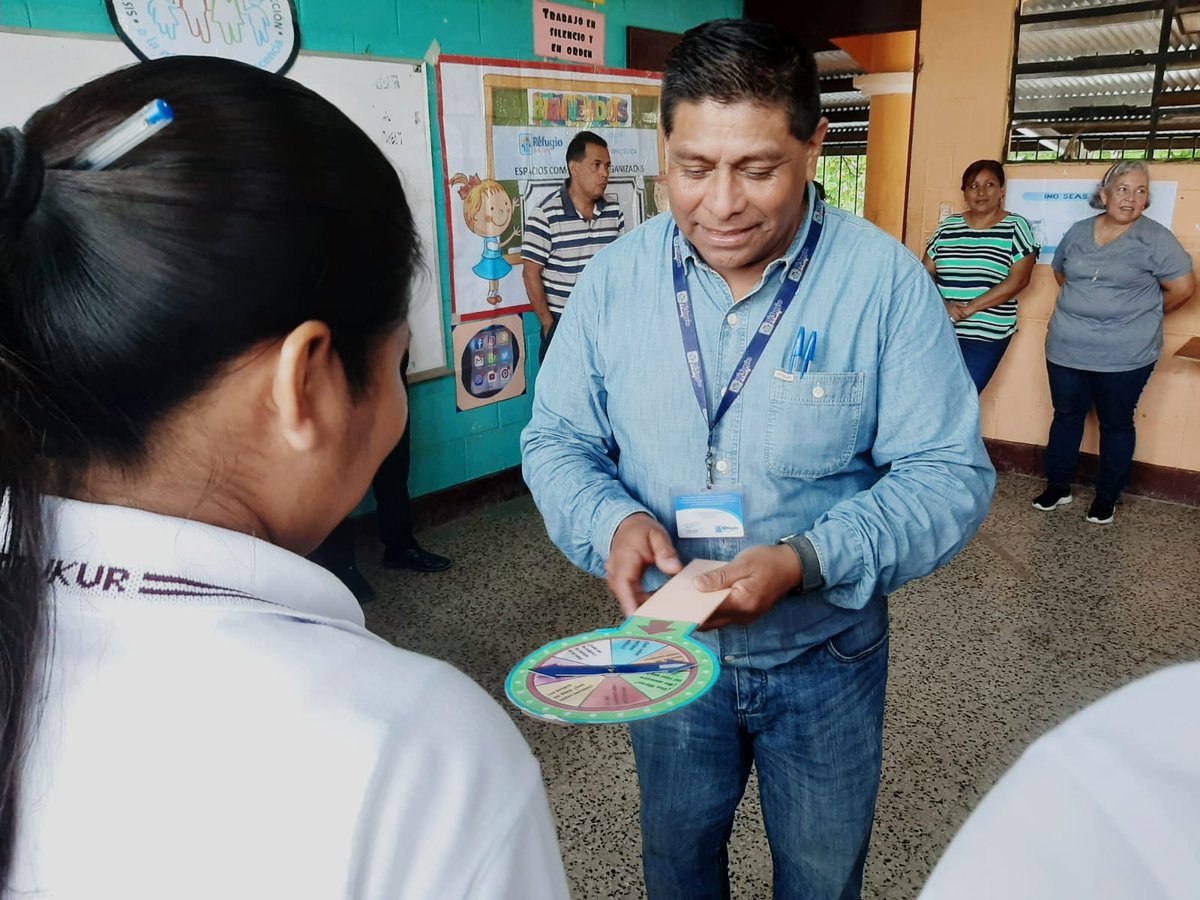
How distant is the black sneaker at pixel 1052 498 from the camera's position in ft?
13.4

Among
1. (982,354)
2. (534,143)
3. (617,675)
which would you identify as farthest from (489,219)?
(617,675)

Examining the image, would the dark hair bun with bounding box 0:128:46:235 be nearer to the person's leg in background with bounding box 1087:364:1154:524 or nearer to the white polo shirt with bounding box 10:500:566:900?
the white polo shirt with bounding box 10:500:566:900

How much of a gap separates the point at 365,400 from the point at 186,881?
30 cm

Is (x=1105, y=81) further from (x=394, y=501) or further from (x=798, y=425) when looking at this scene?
(x=798, y=425)

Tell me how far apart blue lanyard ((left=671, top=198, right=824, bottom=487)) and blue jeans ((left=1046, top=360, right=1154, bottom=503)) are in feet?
10.9

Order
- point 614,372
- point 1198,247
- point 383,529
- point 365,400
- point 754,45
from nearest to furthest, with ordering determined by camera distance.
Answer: point 365,400
point 754,45
point 614,372
point 383,529
point 1198,247

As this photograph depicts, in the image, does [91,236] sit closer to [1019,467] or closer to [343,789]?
[343,789]

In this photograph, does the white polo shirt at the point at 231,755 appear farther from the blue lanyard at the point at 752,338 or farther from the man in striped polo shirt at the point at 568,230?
the man in striped polo shirt at the point at 568,230

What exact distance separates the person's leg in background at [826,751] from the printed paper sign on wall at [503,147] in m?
2.79

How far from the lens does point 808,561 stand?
1074 millimetres

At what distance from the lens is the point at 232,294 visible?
1.60 feet

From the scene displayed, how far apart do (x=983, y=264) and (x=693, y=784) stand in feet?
11.6

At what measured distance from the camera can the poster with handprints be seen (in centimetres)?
259

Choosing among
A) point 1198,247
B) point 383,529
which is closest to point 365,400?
point 383,529
